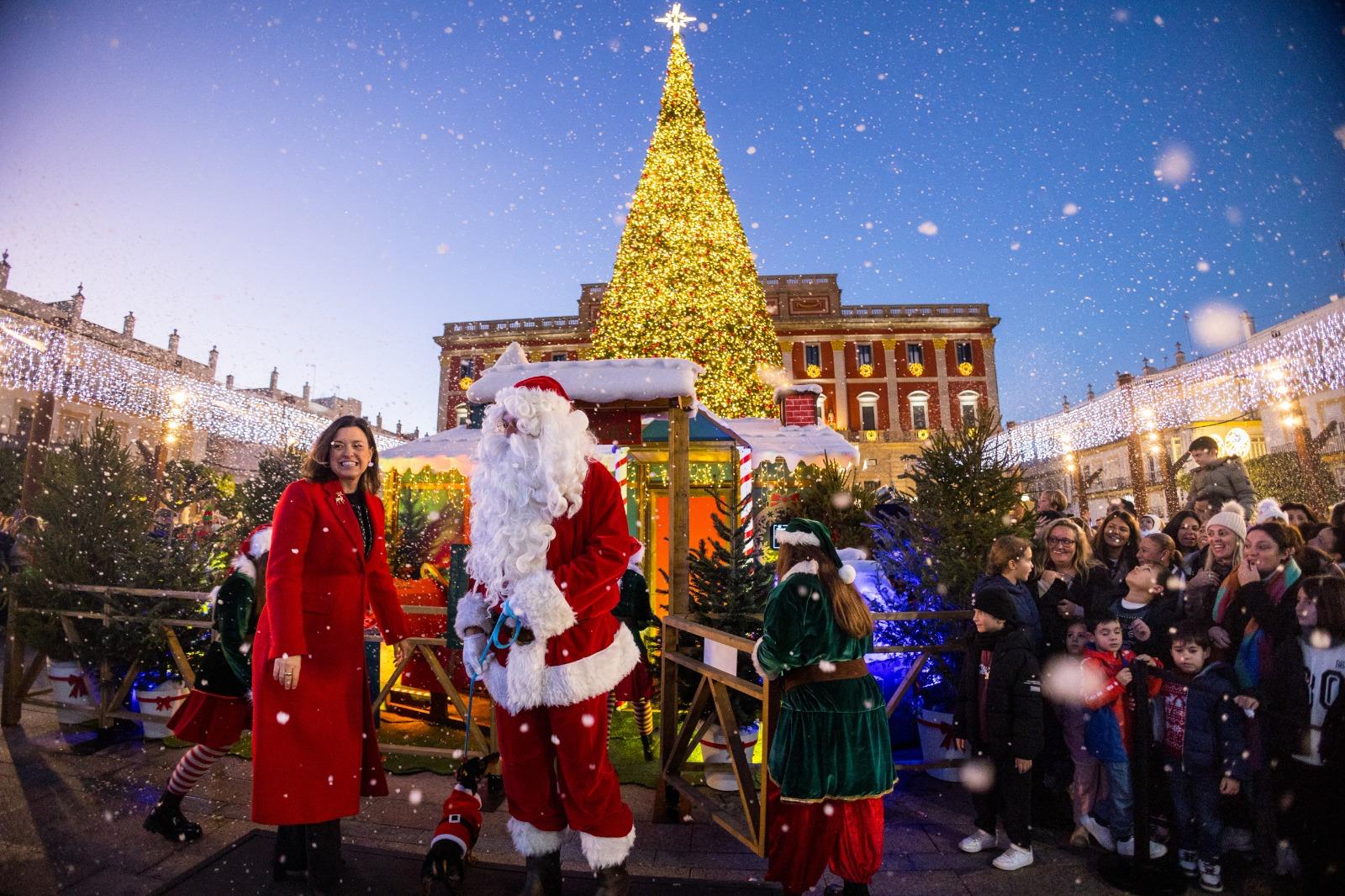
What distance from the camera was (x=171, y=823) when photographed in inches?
127

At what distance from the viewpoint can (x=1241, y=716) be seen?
3.03 m

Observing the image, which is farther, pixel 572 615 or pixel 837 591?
pixel 837 591

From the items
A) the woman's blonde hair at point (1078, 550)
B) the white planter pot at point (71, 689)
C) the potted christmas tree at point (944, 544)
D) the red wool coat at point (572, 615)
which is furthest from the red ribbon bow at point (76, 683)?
the woman's blonde hair at point (1078, 550)

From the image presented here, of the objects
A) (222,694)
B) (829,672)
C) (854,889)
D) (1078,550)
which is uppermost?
(1078,550)

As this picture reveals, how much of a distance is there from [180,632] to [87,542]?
3.64ft

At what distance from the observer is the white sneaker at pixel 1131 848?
127 inches

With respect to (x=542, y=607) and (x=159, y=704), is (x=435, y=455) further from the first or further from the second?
(x=542, y=607)

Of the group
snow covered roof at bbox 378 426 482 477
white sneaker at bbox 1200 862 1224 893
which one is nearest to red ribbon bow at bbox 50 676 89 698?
snow covered roof at bbox 378 426 482 477

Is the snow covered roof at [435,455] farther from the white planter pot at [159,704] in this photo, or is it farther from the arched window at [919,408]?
the arched window at [919,408]

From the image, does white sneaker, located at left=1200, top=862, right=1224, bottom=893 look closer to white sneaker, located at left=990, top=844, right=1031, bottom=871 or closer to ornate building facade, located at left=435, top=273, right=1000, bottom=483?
white sneaker, located at left=990, top=844, right=1031, bottom=871

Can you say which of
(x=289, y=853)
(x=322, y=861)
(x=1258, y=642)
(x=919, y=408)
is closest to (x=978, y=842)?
(x=1258, y=642)

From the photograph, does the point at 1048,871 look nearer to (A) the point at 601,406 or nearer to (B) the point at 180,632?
(A) the point at 601,406

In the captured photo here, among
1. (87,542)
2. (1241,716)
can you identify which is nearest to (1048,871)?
Answer: (1241,716)

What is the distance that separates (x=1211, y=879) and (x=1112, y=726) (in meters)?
0.69
